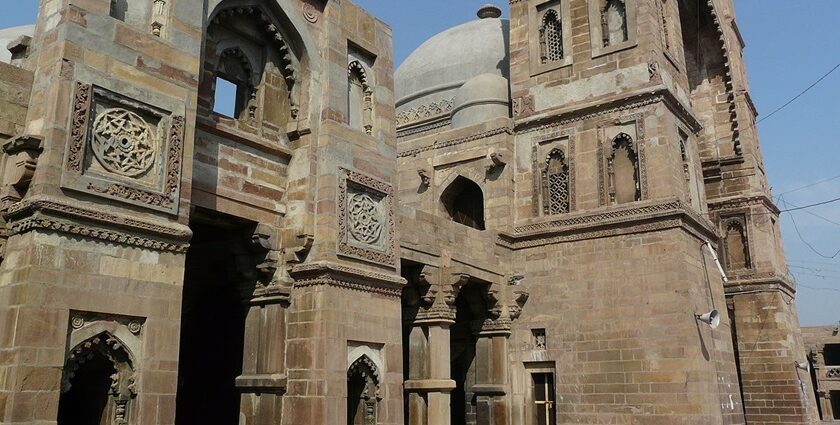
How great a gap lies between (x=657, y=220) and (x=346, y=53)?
20.5 feet

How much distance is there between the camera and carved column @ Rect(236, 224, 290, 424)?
9172 millimetres

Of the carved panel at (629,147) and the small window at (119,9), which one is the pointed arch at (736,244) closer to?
the carved panel at (629,147)

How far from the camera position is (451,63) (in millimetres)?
21484

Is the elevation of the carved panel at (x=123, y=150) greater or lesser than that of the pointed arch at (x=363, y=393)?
greater

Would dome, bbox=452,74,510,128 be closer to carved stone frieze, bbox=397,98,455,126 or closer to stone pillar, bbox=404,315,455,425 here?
carved stone frieze, bbox=397,98,455,126

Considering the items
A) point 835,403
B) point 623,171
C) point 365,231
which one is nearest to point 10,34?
point 365,231

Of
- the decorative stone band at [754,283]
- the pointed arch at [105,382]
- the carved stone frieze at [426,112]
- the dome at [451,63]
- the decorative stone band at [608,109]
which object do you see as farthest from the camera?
the dome at [451,63]

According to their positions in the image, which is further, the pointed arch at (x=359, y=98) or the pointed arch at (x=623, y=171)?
the pointed arch at (x=623, y=171)

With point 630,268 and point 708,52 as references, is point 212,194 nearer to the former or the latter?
point 630,268

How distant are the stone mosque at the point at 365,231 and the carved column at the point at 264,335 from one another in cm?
3

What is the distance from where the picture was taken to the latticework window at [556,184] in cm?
1434

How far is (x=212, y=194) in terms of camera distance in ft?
29.2

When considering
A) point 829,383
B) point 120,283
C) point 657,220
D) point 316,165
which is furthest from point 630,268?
point 829,383

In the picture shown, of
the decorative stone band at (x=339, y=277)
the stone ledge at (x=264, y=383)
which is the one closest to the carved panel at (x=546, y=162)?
the decorative stone band at (x=339, y=277)
